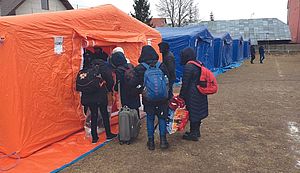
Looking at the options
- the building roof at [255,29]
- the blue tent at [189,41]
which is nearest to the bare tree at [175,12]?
the building roof at [255,29]

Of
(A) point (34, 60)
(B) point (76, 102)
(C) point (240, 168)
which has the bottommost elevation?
(C) point (240, 168)

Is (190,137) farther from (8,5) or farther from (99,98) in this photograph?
(8,5)

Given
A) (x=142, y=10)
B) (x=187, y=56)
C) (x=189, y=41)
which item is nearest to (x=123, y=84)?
(x=187, y=56)

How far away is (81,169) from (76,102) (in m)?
1.59

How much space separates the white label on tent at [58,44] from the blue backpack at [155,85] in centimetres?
165

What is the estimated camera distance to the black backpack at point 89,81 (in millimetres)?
4777

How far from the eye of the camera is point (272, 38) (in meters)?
41.5

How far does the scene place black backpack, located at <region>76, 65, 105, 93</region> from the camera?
4.78 m

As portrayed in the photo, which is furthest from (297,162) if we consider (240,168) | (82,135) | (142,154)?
(82,135)

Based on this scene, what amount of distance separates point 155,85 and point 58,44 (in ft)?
6.37

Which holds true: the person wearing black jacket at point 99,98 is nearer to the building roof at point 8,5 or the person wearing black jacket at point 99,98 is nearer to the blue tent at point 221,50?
the blue tent at point 221,50

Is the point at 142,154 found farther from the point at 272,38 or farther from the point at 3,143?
the point at 272,38

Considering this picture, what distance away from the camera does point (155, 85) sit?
446 cm

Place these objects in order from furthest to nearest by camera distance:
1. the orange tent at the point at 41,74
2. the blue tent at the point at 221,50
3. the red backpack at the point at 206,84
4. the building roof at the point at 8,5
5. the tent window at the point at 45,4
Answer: the tent window at the point at 45,4 < the building roof at the point at 8,5 < the blue tent at the point at 221,50 < the red backpack at the point at 206,84 < the orange tent at the point at 41,74
